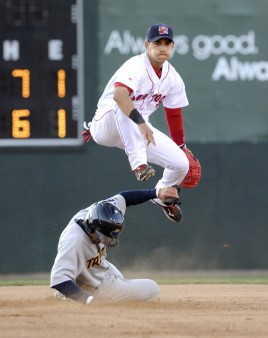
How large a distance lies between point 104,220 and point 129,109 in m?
0.79

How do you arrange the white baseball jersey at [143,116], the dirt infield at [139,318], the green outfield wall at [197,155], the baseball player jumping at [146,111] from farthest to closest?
the green outfield wall at [197,155], the white baseball jersey at [143,116], the baseball player jumping at [146,111], the dirt infield at [139,318]

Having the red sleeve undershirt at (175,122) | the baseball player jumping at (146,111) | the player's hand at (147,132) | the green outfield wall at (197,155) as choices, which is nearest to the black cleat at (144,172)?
the baseball player jumping at (146,111)

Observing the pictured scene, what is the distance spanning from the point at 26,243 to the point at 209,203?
2.00 m

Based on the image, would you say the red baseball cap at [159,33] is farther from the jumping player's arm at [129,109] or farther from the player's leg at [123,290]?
the player's leg at [123,290]

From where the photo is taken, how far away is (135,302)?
690 cm

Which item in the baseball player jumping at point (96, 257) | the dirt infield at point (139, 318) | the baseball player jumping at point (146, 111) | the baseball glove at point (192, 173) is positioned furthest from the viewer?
the baseball glove at point (192, 173)

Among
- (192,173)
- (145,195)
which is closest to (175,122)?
(192,173)

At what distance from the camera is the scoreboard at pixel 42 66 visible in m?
10.3

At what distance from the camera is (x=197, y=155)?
1114 cm

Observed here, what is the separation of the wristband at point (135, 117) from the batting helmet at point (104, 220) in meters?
0.59

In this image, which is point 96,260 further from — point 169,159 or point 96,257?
point 169,159

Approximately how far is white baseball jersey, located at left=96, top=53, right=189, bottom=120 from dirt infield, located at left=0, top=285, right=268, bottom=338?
1.40 metres

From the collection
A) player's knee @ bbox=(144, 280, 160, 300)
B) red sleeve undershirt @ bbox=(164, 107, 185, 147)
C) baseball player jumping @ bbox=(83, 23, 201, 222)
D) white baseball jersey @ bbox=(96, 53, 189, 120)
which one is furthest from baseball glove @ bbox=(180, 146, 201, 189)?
player's knee @ bbox=(144, 280, 160, 300)

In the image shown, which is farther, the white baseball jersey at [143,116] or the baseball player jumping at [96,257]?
the white baseball jersey at [143,116]
